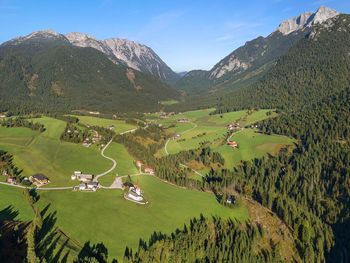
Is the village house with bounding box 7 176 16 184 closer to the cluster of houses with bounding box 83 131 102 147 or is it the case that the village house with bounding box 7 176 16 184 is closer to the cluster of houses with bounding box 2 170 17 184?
the cluster of houses with bounding box 2 170 17 184

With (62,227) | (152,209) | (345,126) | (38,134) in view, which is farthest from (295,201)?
(38,134)

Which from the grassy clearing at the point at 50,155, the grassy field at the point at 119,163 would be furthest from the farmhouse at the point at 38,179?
the grassy field at the point at 119,163

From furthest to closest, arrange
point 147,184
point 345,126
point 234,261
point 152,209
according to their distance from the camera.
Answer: point 345,126 < point 147,184 < point 152,209 < point 234,261

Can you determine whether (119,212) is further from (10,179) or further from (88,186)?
(10,179)

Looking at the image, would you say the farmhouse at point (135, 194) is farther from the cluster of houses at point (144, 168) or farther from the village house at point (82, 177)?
the cluster of houses at point (144, 168)

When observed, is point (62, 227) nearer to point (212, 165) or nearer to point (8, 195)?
point (8, 195)

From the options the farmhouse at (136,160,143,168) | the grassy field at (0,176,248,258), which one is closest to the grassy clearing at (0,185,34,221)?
the grassy field at (0,176,248,258)

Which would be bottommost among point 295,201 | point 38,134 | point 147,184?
point 295,201
